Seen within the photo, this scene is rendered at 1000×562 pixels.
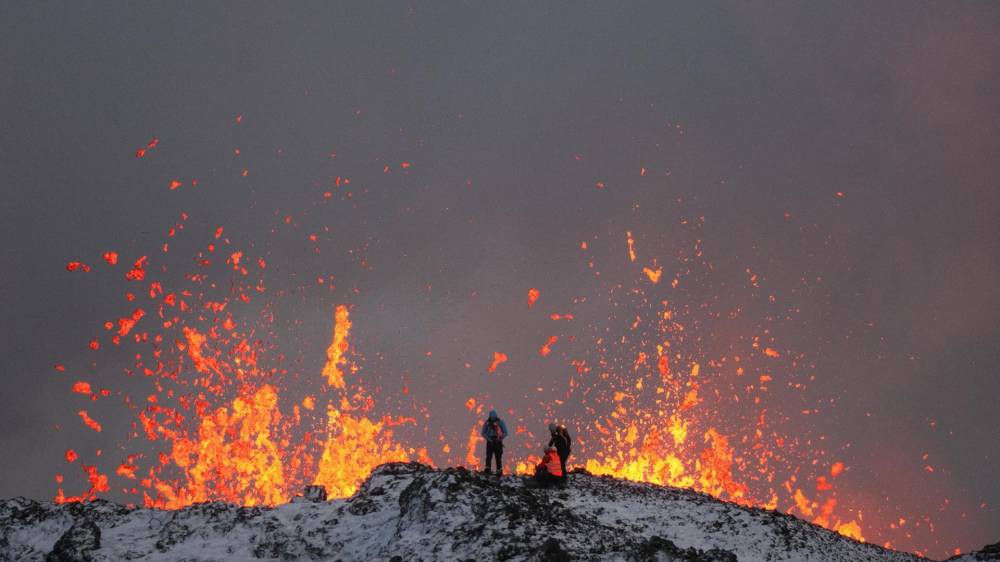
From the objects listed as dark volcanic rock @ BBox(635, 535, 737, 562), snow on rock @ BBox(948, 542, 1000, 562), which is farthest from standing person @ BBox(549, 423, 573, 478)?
snow on rock @ BBox(948, 542, 1000, 562)

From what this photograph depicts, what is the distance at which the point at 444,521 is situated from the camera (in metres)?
16.8

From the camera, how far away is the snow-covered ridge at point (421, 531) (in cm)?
1608

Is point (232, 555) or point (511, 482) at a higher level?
point (511, 482)

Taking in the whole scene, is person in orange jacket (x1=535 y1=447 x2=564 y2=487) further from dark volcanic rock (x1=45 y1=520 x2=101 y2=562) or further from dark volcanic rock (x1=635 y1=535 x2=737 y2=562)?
dark volcanic rock (x1=45 y1=520 x2=101 y2=562)

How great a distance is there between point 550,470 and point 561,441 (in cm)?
93

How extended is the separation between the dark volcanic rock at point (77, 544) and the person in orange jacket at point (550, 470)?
11.9 m

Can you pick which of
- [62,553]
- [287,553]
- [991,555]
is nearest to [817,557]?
[991,555]

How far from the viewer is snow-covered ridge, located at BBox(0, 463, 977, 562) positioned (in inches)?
633

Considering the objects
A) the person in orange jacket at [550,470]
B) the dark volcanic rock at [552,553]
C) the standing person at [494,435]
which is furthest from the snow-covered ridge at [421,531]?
the standing person at [494,435]

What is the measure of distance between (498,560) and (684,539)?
6228 millimetres

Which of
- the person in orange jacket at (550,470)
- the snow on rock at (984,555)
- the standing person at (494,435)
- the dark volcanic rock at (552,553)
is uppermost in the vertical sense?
the standing person at (494,435)

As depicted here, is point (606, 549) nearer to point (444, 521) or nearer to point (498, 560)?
point (498, 560)

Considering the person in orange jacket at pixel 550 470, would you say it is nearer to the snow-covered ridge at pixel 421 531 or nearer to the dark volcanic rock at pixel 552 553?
the snow-covered ridge at pixel 421 531

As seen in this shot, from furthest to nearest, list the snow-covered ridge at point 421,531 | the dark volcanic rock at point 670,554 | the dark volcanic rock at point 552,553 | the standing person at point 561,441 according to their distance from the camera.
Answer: the standing person at point 561,441 → the snow-covered ridge at point 421,531 → the dark volcanic rock at point 670,554 → the dark volcanic rock at point 552,553
